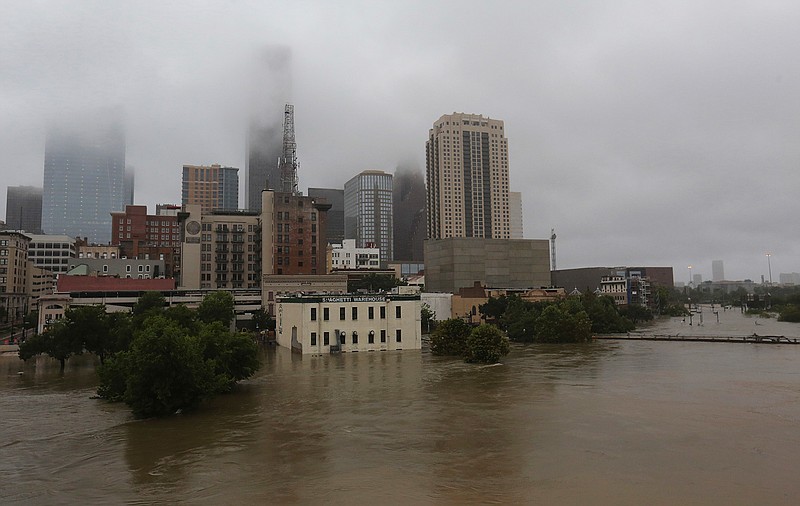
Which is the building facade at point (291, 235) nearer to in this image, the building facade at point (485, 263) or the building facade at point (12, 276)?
the building facade at point (485, 263)

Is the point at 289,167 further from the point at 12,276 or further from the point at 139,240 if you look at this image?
the point at 12,276

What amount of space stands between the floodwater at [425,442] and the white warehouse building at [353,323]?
1734 cm

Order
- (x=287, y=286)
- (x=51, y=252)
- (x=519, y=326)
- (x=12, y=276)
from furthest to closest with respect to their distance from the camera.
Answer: (x=51, y=252), (x=12, y=276), (x=287, y=286), (x=519, y=326)

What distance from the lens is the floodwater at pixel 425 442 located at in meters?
21.7

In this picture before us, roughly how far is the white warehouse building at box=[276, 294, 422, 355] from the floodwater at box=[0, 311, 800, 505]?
56.9 feet

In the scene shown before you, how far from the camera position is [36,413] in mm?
38719

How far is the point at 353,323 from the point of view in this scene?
71.4 m

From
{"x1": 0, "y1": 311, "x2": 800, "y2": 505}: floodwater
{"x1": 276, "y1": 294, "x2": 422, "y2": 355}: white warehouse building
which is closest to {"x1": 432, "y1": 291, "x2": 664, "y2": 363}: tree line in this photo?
{"x1": 276, "y1": 294, "x2": 422, "y2": 355}: white warehouse building

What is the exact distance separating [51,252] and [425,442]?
632ft

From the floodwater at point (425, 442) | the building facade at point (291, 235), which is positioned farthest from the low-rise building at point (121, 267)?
the floodwater at point (425, 442)

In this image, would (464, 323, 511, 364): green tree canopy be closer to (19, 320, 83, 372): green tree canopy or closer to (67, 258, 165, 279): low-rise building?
(19, 320, 83, 372): green tree canopy

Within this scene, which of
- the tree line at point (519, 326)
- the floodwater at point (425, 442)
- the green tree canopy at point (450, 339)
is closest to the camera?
the floodwater at point (425, 442)

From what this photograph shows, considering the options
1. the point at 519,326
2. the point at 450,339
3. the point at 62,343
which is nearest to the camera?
the point at 62,343

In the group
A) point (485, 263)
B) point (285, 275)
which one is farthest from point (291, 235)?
point (485, 263)
